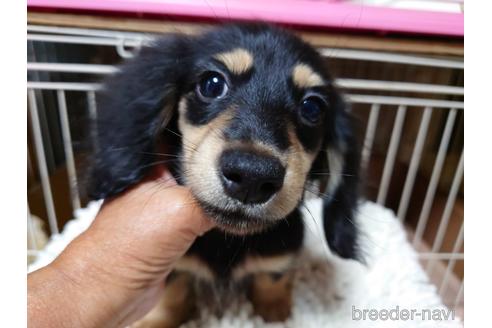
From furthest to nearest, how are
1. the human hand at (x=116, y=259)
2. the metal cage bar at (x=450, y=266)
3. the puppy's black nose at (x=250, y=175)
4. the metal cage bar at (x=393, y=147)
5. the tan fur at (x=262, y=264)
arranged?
the metal cage bar at (x=450, y=266), the metal cage bar at (x=393, y=147), the tan fur at (x=262, y=264), the human hand at (x=116, y=259), the puppy's black nose at (x=250, y=175)

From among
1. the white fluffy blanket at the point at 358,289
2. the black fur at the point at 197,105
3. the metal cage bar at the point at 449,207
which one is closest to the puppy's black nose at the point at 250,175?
the black fur at the point at 197,105

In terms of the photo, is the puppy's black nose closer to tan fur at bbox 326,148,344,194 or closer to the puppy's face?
the puppy's face

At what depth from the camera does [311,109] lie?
0.75 meters

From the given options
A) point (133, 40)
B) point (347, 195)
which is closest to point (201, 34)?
point (133, 40)

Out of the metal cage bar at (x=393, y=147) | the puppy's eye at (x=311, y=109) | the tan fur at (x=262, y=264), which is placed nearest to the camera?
the puppy's eye at (x=311, y=109)

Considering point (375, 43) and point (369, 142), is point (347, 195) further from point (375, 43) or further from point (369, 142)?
point (375, 43)

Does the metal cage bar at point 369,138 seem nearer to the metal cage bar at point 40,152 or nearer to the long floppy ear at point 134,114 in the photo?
the long floppy ear at point 134,114

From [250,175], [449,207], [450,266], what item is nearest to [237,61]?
[250,175]

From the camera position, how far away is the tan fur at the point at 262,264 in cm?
85

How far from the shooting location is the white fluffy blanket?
0.88 m

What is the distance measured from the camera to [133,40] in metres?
0.85

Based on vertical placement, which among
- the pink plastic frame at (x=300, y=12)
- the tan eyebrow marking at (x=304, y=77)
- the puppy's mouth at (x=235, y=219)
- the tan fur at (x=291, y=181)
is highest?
the pink plastic frame at (x=300, y=12)

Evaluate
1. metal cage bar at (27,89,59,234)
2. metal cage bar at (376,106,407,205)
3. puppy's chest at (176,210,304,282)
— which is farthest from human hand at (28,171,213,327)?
metal cage bar at (376,106,407,205)

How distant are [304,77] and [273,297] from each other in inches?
19.3
